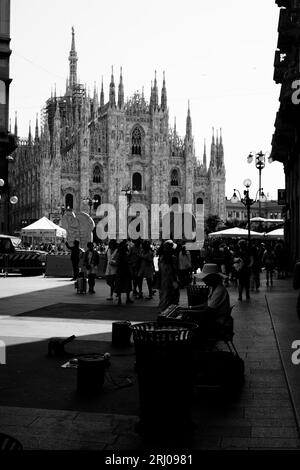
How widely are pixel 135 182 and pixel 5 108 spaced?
1839 inches

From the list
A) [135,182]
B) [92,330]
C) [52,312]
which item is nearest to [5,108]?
[52,312]

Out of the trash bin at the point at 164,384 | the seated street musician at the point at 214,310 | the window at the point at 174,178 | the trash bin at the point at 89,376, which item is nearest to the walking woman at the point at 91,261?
the seated street musician at the point at 214,310

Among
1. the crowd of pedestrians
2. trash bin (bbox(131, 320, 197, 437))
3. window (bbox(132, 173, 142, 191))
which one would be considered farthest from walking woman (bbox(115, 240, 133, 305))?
window (bbox(132, 173, 142, 191))

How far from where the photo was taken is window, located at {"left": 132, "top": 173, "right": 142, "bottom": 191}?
7756 cm

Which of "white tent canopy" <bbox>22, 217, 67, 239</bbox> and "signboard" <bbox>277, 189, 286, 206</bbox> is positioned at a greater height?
"signboard" <bbox>277, 189, 286, 206</bbox>

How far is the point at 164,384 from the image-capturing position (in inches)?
193

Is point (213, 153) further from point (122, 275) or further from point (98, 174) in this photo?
point (122, 275)

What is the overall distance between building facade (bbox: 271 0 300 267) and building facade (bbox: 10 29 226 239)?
44.8 meters

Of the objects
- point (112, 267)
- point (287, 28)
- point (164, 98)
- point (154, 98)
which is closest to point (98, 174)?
point (154, 98)

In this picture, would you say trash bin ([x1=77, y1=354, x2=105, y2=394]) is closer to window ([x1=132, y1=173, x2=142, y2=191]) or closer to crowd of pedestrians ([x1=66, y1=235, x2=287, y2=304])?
crowd of pedestrians ([x1=66, y1=235, x2=287, y2=304])

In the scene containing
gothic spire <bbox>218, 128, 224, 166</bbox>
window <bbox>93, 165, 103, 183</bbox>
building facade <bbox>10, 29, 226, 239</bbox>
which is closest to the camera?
building facade <bbox>10, 29, 226, 239</bbox>

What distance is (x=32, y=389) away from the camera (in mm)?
6316

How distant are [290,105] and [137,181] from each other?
60.2 metres
